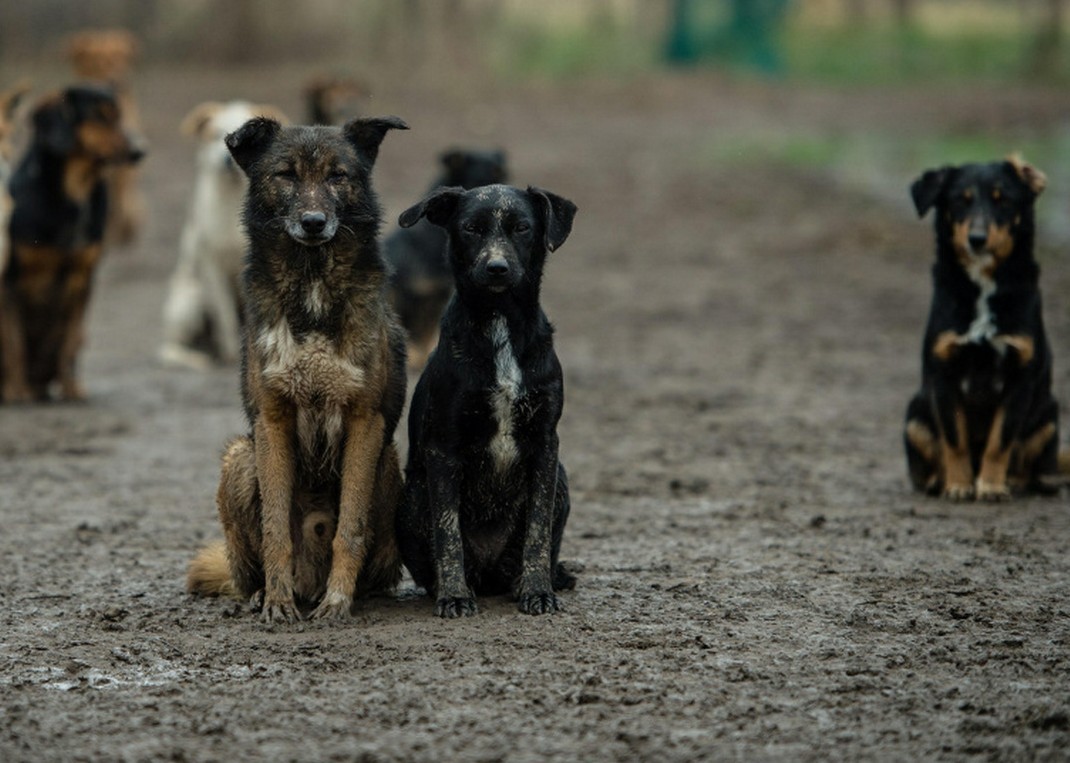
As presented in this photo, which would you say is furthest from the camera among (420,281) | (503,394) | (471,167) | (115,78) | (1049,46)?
(1049,46)

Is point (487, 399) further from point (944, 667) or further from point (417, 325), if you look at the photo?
point (417, 325)

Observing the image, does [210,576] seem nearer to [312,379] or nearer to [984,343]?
[312,379]

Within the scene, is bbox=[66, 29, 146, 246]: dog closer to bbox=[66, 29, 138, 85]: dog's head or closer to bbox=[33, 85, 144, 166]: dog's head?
bbox=[66, 29, 138, 85]: dog's head

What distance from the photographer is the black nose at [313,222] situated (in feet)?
19.2

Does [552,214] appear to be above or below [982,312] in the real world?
above

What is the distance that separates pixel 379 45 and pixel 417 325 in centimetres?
2426

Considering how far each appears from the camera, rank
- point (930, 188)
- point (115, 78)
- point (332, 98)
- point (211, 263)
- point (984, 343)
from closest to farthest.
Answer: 1. point (984, 343)
2. point (930, 188)
3. point (211, 263)
4. point (332, 98)
5. point (115, 78)

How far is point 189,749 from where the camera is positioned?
15.1ft

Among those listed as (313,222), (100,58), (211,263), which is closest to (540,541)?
(313,222)

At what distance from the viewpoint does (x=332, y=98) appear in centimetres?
1316

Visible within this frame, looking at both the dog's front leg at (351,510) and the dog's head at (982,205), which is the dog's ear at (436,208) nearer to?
the dog's front leg at (351,510)

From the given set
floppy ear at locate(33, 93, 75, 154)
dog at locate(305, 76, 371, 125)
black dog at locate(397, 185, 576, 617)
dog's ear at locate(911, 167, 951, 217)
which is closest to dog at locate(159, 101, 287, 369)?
dog at locate(305, 76, 371, 125)

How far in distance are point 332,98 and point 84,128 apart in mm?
2632

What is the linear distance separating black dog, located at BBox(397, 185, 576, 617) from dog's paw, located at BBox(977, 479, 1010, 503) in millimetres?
2829
